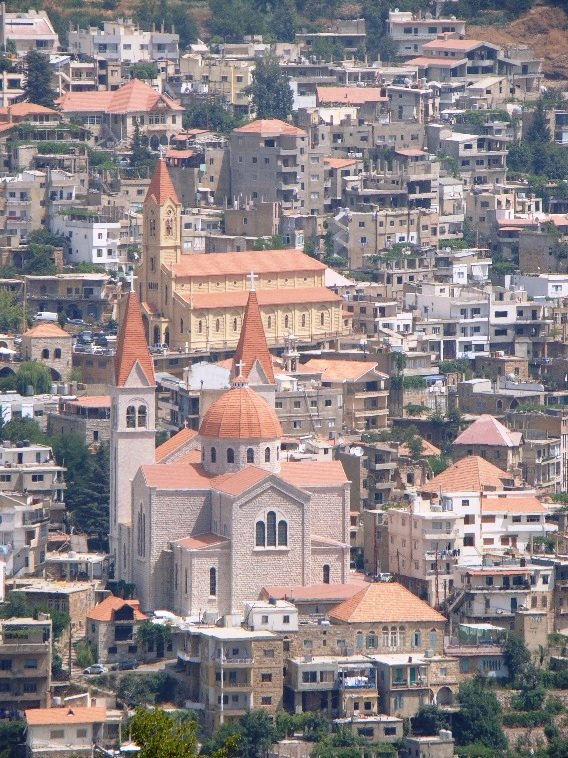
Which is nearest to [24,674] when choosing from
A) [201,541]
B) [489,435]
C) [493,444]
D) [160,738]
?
[201,541]

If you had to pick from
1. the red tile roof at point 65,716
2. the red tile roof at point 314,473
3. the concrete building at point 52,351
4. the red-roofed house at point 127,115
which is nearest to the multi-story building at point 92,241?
the concrete building at point 52,351

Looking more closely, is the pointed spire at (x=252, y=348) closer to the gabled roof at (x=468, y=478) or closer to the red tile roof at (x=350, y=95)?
the gabled roof at (x=468, y=478)

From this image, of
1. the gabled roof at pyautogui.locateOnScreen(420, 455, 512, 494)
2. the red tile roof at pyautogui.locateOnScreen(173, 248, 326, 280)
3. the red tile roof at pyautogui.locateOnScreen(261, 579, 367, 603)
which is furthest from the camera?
the red tile roof at pyautogui.locateOnScreen(173, 248, 326, 280)

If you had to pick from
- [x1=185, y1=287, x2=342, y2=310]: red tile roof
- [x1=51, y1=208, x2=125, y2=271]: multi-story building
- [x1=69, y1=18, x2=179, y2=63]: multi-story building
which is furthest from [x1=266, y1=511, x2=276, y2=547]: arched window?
[x1=69, y1=18, x2=179, y2=63]: multi-story building

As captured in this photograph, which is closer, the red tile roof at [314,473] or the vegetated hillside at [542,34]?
the red tile roof at [314,473]

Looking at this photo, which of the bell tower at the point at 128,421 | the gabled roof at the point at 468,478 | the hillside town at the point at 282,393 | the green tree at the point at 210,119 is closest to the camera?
the hillside town at the point at 282,393

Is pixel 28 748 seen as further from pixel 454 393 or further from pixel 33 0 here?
pixel 33 0

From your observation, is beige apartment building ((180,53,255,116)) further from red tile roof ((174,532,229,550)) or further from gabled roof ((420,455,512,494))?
red tile roof ((174,532,229,550))
